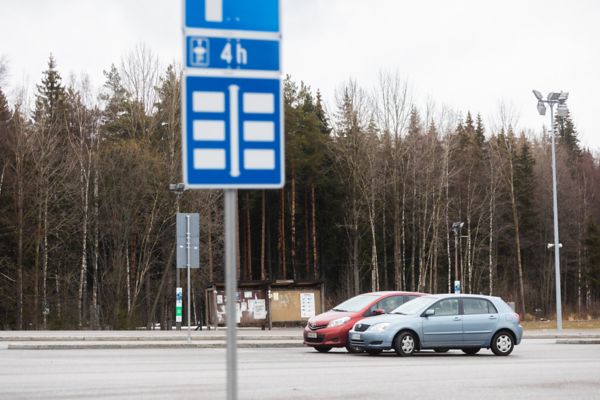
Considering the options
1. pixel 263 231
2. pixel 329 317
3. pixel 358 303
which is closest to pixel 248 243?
pixel 263 231

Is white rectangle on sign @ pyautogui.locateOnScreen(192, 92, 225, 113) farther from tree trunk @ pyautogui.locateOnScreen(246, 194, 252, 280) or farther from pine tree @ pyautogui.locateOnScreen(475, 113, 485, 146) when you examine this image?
pine tree @ pyautogui.locateOnScreen(475, 113, 485, 146)

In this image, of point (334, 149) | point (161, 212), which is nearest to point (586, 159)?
point (334, 149)

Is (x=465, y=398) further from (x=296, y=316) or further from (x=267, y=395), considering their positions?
(x=296, y=316)

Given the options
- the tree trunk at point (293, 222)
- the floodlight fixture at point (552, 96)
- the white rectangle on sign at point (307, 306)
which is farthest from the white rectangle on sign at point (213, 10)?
the tree trunk at point (293, 222)

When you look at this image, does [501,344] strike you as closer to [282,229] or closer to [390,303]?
[390,303]

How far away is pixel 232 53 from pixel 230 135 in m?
0.46

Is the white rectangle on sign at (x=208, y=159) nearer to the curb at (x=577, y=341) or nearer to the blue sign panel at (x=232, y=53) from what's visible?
the blue sign panel at (x=232, y=53)

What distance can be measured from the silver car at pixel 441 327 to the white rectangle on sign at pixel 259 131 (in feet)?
56.6

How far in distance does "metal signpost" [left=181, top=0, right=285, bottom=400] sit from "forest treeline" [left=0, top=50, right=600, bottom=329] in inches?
1561

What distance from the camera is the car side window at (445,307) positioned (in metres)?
22.4

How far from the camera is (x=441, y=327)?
2230 centimetres

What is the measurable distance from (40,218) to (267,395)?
42.0 metres

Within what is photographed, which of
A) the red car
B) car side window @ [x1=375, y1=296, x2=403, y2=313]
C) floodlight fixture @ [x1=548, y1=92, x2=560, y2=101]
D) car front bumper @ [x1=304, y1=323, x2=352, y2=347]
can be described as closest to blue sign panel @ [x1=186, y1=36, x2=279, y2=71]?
the red car

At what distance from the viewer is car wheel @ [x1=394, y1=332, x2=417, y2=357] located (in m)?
22.1
